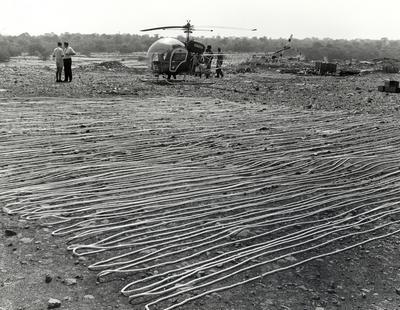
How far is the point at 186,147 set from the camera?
849 cm

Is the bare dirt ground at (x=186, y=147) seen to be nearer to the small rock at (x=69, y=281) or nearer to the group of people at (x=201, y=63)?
the small rock at (x=69, y=281)

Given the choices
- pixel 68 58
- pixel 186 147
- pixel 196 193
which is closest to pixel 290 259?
pixel 196 193

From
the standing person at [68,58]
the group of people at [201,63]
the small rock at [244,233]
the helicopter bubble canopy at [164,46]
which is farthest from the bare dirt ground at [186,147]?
the group of people at [201,63]

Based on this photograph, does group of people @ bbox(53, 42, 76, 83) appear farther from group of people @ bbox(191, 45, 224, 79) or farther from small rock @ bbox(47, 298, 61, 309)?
small rock @ bbox(47, 298, 61, 309)

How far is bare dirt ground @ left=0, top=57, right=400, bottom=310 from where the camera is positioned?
163 inches

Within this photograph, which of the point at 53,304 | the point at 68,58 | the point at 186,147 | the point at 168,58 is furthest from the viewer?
the point at 168,58

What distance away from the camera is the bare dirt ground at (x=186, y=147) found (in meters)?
4.13

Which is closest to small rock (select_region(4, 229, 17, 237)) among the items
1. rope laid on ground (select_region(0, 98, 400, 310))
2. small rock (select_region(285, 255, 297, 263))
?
rope laid on ground (select_region(0, 98, 400, 310))

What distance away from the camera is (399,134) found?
9.97 metres

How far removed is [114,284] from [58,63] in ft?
49.7

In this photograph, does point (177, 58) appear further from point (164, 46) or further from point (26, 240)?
point (26, 240)

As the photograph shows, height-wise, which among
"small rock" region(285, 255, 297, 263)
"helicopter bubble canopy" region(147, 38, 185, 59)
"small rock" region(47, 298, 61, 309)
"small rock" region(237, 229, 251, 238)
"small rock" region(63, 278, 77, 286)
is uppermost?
"helicopter bubble canopy" region(147, 38, 185, 59)

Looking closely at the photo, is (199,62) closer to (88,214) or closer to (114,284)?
(88,214)

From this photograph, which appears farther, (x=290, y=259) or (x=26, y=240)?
(x=26, y=240)
